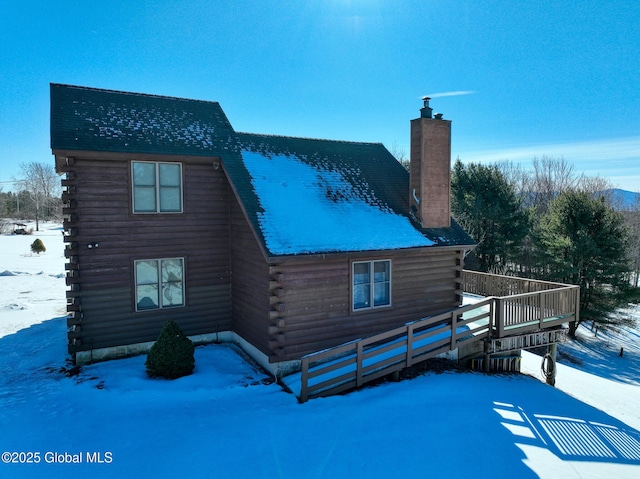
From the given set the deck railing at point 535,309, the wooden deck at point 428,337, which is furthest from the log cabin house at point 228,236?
the deck railing at point 535,309

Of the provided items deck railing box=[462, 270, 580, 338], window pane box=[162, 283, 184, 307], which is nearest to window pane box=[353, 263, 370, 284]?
deck railing box=[462, 270, 580, 338]

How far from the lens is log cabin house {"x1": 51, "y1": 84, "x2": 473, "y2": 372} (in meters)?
11.0

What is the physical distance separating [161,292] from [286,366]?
4.40 m

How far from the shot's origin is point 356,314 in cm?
1191

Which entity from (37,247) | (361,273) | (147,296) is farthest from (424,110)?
(37,247)

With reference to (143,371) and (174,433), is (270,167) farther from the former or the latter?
(174,433)

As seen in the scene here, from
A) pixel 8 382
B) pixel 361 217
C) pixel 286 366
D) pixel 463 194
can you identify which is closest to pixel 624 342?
pixel 463 194

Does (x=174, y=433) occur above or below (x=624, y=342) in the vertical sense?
above

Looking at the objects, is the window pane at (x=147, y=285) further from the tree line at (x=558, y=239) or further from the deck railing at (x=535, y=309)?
the tree line at (x=558, y=239)

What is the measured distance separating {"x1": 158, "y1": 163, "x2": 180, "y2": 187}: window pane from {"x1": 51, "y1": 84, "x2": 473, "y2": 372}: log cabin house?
3 centimetres

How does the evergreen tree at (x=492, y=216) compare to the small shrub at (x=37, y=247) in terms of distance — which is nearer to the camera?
the evergreen tree at (x=492, y=216)

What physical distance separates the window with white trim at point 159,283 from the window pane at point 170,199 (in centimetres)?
154

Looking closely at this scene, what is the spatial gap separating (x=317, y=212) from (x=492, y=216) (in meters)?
23.7

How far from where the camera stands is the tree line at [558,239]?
24438mm
